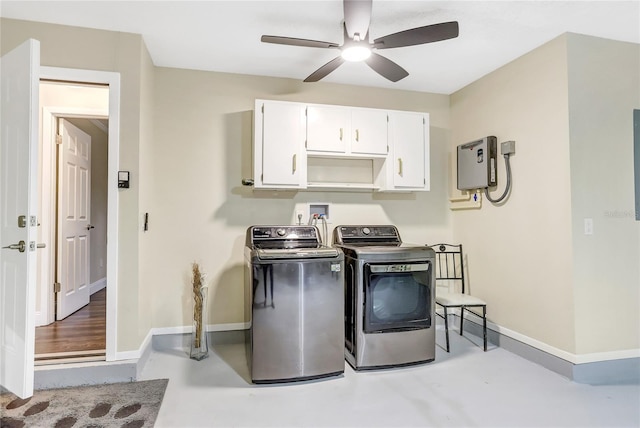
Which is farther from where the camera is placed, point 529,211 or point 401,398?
point 529,211

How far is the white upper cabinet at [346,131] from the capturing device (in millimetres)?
3062

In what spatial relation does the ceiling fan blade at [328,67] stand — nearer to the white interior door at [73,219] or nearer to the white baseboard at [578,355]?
the white baseboard at [578,355]

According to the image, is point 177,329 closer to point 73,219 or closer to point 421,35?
point 73,219

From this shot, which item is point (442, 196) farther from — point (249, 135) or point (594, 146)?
point (249, 135)

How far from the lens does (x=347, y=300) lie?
2756 mm

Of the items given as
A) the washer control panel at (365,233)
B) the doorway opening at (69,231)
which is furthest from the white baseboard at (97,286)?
the washer control panel at (365,233)

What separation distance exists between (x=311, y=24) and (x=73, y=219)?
330 cm

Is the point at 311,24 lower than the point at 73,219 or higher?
higher

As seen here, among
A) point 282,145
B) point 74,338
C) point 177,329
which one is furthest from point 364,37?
point 74,338

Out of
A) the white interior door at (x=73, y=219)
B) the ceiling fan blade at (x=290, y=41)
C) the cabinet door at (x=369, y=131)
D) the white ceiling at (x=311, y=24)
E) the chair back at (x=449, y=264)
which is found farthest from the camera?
the chair back at (x=449, y=264)

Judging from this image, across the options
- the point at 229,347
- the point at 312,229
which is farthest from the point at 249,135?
the point at 229,347

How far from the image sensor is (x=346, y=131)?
3.13m

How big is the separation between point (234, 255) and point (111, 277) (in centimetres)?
103

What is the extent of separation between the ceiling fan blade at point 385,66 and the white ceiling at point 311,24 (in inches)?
11.3
